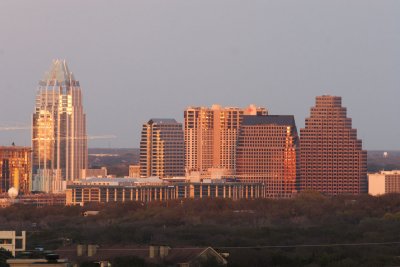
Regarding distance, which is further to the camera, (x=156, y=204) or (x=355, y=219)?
(x=156, y=204)

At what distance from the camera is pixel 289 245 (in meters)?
111

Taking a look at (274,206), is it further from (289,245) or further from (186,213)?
(289,245)

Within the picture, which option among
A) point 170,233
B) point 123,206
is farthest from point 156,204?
point 170,233

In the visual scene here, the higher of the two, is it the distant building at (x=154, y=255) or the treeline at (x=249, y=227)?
the treeline at (x=249, y=227)

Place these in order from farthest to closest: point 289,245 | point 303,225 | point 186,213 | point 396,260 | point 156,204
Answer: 1. point 156,204
2. point 186,213
3. point 303,225
4. point 289,245
5. point 396,260

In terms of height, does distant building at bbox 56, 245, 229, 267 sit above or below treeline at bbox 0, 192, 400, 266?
below

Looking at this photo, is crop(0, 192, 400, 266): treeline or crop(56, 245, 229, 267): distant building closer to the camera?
crop(56, 245, 229, 267): distant building

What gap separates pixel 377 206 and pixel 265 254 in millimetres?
88457

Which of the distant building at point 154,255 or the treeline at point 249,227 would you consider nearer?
the distant building at point 154,255

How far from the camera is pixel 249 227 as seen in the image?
143m

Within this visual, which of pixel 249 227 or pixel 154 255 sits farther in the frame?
pixel 249 227

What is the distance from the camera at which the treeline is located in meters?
96.0

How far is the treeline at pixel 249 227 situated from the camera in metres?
96.0

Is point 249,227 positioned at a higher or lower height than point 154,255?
higher
